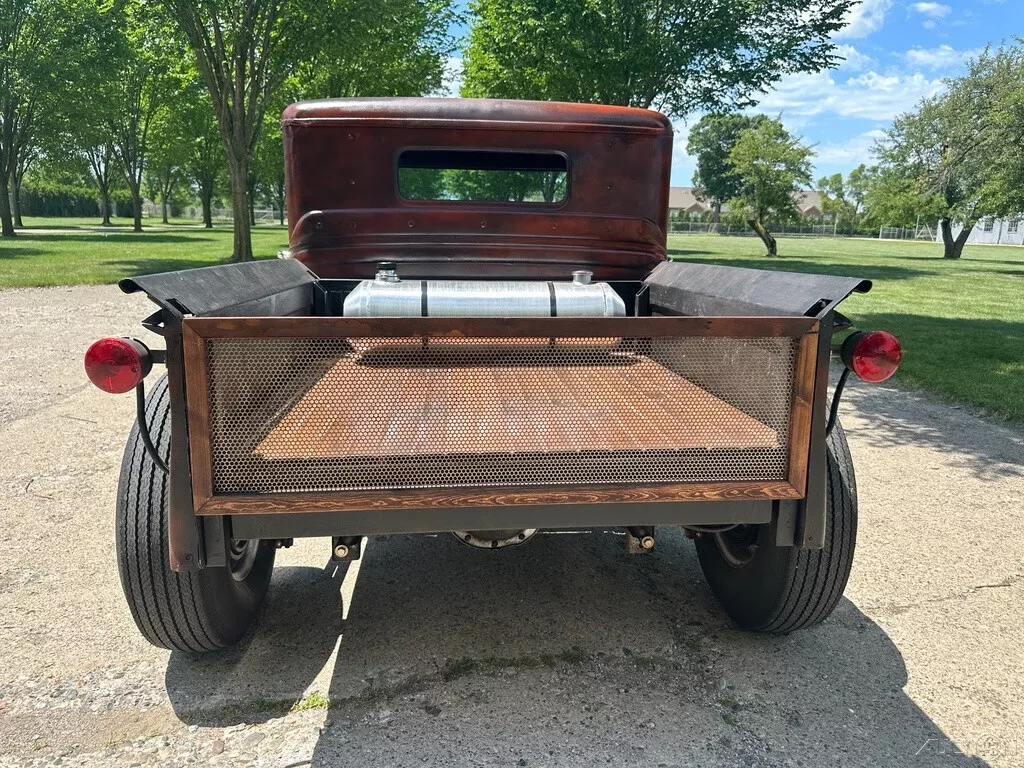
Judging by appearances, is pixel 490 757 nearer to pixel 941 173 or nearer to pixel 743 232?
pixel 941 173

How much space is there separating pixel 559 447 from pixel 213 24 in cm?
1691

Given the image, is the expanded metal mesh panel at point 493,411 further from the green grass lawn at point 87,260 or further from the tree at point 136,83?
the tree at point 136,83

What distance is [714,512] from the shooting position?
7.08 ft

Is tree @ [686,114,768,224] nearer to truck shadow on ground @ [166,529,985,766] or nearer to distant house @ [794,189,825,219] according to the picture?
distant house @ [794,189,825,219]

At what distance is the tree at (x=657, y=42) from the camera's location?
16438mm

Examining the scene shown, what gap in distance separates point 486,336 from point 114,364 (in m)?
0.98

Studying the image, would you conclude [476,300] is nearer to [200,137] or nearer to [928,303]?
[928,303]

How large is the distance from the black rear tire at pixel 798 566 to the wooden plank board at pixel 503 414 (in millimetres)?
525

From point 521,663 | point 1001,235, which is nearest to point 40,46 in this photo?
point 521,663

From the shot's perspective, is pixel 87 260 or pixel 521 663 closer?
pixel 521 663

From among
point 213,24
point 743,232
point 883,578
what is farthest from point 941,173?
point 743,232

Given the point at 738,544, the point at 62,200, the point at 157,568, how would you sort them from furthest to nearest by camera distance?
1. the point at 62,200
2. the point at 738,544
3. the point at 157,568

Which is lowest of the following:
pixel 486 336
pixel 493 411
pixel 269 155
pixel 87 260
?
pixel 87 260

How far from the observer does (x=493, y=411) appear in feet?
6.75
